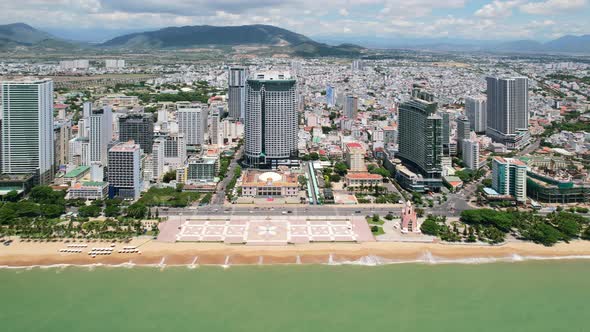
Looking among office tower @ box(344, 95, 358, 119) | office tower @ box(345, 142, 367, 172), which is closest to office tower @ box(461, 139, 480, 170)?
office tower @ box(345, 142, 367, 172)

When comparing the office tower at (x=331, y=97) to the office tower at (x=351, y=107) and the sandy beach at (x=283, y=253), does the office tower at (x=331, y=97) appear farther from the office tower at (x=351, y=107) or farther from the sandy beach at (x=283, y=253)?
the sandy beach at (x=283, y=253)

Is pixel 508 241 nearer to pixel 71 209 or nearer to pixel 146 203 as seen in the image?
pixel 146 203

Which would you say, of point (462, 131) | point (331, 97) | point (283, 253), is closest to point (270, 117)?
point (462, 131)

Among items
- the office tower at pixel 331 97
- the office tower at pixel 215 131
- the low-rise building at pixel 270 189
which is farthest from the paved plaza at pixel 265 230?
the office tower at pixel 331 97

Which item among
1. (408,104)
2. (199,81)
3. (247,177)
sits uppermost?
(199,81)

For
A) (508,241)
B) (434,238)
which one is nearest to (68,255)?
(434,238)

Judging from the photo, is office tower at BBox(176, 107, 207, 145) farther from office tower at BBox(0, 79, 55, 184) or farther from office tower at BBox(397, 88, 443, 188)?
office tower at BBox(397, 88, 443, 188)
